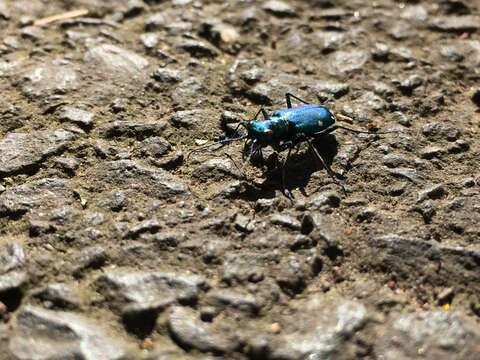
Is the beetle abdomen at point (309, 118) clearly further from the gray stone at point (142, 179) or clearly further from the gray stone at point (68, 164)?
the gray stone at point (68, 164)

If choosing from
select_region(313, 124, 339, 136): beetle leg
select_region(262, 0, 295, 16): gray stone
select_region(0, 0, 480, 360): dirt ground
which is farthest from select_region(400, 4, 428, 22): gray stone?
select_region(313, 124, 339, 136): beetle leg

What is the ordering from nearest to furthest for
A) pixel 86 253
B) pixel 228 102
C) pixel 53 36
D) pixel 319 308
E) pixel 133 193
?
pixel 319 308 < pixel 86 253 < pixel 133 193 < pixel 228 102 < pixel 53 36

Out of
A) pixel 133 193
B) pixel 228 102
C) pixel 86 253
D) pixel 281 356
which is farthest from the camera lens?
pixel 228 102

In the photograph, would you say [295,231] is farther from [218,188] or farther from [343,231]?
[218,188]

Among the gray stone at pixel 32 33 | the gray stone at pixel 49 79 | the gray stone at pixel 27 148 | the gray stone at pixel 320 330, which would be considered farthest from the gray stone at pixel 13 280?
the gray stone at pixel 32 33

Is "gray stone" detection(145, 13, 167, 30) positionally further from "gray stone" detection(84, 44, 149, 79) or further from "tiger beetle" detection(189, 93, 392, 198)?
"tiger beetle" detection(189, 93, 392, 198)

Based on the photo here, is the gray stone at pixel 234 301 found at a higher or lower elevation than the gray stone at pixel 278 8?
lower

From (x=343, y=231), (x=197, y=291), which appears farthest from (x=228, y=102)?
(x=197, y=291)
